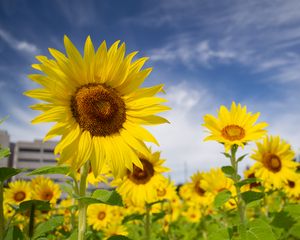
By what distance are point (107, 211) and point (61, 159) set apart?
20.3 ft

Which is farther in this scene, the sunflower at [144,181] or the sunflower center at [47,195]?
the sunflower center at [47,195]

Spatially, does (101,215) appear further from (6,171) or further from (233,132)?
(6,171)

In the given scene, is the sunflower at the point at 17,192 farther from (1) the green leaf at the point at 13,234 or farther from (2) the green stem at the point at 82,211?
(2) the green stem at the point at 82,211

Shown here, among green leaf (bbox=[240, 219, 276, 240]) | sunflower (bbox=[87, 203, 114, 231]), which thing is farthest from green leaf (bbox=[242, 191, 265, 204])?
sunflower (bbox=[87, 203, 114, 231])

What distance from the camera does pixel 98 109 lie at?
3209 millimetres

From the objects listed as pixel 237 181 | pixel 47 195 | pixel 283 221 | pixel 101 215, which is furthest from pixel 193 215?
pixel 237 181

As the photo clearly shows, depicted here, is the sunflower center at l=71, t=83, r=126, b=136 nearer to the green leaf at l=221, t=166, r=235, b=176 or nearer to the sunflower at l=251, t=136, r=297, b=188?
the green leaf at l=221, t=166, r=235, b=176

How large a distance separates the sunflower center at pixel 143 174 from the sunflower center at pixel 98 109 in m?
2.54

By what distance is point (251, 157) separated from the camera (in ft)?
20.0

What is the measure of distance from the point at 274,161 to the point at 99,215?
4.41 meters

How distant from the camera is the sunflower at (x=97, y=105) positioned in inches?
111

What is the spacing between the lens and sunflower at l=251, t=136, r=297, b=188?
6.06 meters

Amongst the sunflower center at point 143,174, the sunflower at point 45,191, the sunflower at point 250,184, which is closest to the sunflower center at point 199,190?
the sunflower at point 250,184

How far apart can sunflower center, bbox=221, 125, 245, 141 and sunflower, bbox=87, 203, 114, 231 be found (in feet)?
14.8
